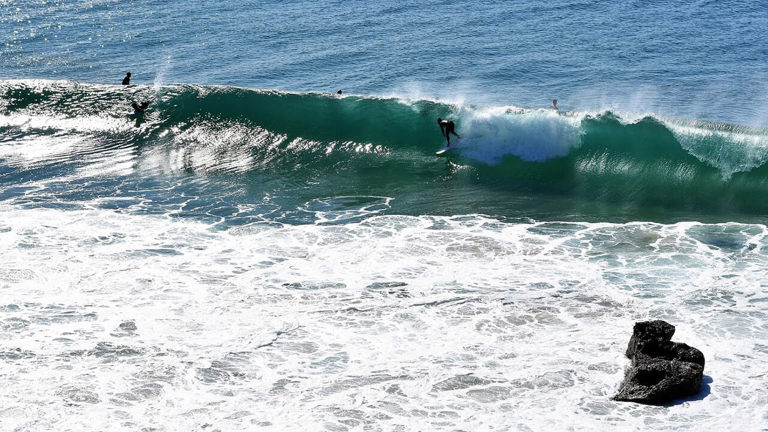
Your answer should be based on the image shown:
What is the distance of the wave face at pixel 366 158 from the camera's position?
733 inches

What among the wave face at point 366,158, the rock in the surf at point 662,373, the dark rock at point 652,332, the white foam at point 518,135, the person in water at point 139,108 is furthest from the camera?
the person in water at point 139,108

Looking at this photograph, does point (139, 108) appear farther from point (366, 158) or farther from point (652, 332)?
point (652, 332)

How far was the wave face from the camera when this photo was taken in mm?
18625

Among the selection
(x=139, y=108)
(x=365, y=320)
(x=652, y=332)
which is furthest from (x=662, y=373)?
(x=139, y=108)

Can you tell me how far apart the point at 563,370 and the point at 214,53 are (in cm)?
2330

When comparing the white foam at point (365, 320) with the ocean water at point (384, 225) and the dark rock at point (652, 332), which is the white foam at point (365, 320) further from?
the dark rock at point (652, 332)

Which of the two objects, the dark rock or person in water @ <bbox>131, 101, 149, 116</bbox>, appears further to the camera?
person in water @ <bbox>131, 101, 149, 116</bbox>

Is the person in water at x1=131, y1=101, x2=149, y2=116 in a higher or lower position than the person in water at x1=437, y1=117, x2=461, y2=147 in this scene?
higher

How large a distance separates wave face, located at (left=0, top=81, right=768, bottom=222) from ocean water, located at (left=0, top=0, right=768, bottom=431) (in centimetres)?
8

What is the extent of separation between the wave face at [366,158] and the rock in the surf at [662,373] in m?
6.69

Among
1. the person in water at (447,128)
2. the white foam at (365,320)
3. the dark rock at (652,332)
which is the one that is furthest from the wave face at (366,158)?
the dark rock at (652,332)

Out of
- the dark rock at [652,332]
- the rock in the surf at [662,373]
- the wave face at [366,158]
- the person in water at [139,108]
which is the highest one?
the person in water at [139,108]

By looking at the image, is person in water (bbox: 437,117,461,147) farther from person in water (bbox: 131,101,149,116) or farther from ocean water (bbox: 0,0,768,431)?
person in water (bbox: 131,101,149,116)

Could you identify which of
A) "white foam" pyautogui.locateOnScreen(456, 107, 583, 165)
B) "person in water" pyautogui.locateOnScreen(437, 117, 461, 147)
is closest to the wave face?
"white foam" pyautogui.locateOnScreen(456, 107, 583, 165)
